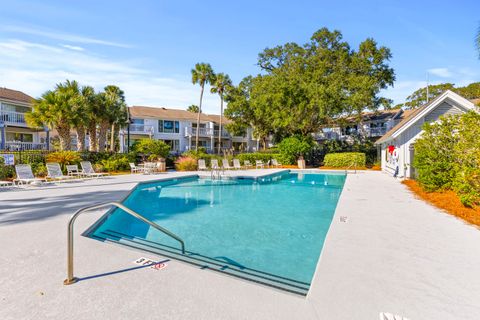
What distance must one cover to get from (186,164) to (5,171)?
11350 millimetres

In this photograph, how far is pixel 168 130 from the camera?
3791 cm

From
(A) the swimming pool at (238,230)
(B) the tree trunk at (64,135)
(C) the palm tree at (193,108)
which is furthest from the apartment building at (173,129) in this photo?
(A) the swimming pool at (238,230)

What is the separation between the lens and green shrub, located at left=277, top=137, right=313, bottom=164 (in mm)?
26967

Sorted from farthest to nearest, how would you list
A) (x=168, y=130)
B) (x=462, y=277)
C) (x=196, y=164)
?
1. (x=168, y=130)
2. (x=196, y=164)
3. (x=462, y=277)

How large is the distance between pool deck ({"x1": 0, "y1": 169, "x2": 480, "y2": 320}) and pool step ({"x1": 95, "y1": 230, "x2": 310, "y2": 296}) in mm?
518

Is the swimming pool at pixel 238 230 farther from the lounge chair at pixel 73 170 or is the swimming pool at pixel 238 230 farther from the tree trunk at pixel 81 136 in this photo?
the tree trunk at pixel 81 136

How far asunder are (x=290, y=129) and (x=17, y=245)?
89.0 feet

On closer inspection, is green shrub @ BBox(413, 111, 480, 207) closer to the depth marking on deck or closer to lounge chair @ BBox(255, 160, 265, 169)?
the depth marking on deck

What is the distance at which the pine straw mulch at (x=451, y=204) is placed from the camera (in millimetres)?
6993

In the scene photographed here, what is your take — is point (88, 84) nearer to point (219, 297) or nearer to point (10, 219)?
point (10, 219)

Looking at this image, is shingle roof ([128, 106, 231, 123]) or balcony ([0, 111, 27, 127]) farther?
shingle roof ([128, 106, 231, 123])

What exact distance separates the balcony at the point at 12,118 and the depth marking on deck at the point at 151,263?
26224 millimetres

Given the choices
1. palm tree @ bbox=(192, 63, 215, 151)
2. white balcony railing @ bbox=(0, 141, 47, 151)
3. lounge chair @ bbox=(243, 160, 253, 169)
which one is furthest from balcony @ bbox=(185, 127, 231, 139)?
white balcony railing @ bbox=(0, 141, 47, 151)

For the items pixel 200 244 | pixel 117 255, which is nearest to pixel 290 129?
pixel 200 244
